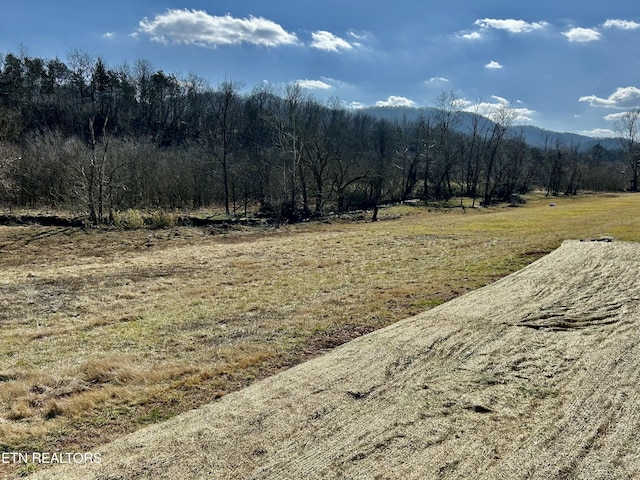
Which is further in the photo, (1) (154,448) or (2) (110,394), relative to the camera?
(2) (110,394)

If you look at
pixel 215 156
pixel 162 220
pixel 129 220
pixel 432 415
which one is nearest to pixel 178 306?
pixel 432 415

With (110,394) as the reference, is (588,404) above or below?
above

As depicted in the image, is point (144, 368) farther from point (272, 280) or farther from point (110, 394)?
point (272, 280)

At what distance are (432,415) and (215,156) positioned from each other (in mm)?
37776

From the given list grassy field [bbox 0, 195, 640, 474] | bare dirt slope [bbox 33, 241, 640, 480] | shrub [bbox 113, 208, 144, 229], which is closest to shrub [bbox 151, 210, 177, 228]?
shrub [bbox 113, 208, 144, 229]

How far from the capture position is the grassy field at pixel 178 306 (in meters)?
6.04

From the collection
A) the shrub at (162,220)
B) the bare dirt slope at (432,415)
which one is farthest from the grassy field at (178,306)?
the shrub at (162,220)

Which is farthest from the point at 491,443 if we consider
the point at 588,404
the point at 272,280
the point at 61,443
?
the point at 272,280

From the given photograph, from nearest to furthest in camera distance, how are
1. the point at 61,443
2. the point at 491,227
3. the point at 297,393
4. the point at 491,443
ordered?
the point at 491,443 → the point at 61,443 → the point at 297,393 → the point at 491,227

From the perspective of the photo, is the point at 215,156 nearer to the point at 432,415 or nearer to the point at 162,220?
the point at 162,220

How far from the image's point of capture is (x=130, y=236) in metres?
23.9

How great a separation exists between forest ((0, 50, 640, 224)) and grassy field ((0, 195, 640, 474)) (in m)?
10.8

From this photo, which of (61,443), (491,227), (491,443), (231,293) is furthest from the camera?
(491,227)

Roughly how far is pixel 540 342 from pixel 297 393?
4389 millimetres
